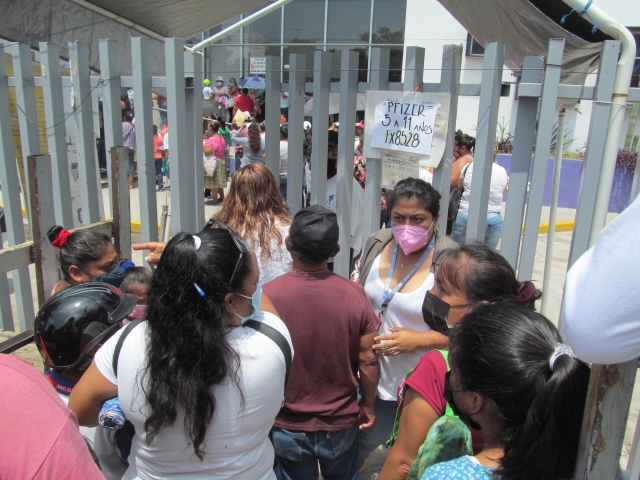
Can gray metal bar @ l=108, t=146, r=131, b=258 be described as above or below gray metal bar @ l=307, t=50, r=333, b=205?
below

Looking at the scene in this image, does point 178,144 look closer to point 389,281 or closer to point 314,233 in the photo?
point 314,233

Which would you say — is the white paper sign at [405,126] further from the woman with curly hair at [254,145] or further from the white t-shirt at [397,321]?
the woman with curly hair at [254,145]

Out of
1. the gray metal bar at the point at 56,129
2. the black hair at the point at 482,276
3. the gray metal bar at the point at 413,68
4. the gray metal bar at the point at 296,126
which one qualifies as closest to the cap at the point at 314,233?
the black hair at the point at 482,276

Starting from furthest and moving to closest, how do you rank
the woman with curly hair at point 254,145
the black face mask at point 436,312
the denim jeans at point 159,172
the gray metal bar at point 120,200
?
the denim jeans at point 159,172 → the woman with curly hair at point 254,145 → the gray metal bar at point 120,200 → the black face mask at point 436,312

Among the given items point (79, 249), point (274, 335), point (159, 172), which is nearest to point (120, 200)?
point (79, 249)

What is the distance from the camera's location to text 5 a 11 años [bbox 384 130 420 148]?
280 centimetres

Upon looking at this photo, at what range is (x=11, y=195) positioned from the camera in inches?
159

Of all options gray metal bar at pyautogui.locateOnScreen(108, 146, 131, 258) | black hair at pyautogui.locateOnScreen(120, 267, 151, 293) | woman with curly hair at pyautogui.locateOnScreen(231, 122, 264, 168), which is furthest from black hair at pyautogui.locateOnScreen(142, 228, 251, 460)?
woman with curly hair at pyautogui.locateOnScreen(231, 122, 264, 168)

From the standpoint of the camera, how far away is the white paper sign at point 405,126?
274cm

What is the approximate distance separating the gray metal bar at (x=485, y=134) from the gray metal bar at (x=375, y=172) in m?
0.56

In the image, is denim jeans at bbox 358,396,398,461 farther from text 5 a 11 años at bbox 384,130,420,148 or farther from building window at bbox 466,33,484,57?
building window at bbox 466,33,484,57

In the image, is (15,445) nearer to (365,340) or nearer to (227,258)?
(227,258)

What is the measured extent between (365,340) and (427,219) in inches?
27.3

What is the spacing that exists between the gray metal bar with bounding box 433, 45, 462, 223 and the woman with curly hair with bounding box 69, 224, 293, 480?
1618 millimetres
